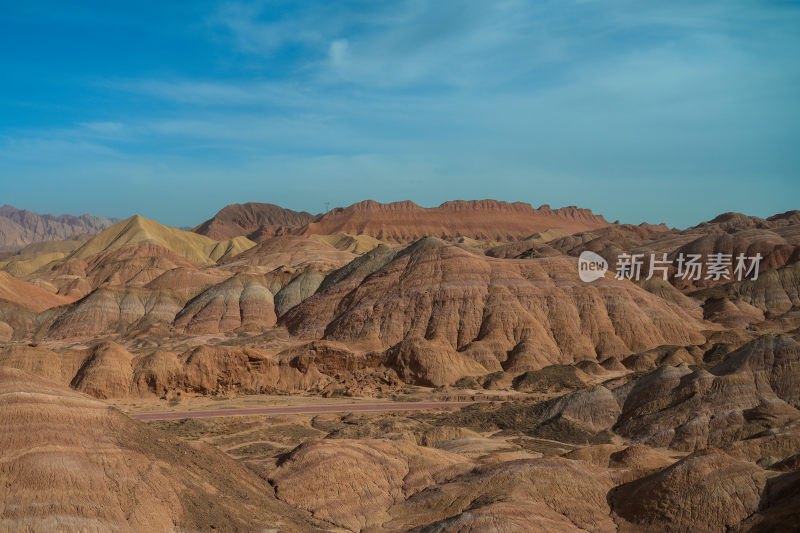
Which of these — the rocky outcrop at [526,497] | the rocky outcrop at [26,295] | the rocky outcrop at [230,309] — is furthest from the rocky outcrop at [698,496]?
the rocky outcrop at [26,295]

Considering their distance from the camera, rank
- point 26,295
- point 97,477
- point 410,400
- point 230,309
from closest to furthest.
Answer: point 97,477 < point 410,400 < point 230,309 < point 26,295

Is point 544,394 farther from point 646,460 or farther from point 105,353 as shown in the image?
point 105,353

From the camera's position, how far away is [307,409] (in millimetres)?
48281

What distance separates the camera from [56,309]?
99.7 metres

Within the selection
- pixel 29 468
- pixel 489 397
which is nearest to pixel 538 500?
pixel 29 468

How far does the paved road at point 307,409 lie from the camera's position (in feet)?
151

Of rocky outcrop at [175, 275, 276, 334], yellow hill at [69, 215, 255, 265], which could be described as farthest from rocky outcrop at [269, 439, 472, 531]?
yellow hill at [69, 215, 255, 265]

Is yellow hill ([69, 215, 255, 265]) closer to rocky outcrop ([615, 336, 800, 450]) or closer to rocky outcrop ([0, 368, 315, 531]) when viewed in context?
rocky outcrop ([615, 336, 800, 450])

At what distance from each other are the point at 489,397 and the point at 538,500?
31.0 meters

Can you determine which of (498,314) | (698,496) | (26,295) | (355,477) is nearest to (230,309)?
(26,295)

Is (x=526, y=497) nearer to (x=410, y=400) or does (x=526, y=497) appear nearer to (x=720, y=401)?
(x=720, y=401)

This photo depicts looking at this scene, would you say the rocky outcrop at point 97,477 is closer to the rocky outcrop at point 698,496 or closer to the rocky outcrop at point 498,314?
the rocky outcrop at point 698,496

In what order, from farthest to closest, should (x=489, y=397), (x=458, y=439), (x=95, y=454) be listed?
1. (x=489, y=397)
2. (x=458, y=439)
3. (x=95, y=454)

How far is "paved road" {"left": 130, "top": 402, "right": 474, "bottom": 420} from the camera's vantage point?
45969 mm
